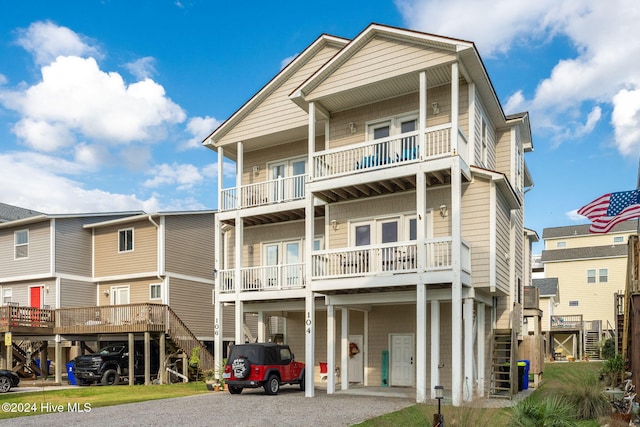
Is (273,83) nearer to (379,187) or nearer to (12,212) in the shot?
(379,187)

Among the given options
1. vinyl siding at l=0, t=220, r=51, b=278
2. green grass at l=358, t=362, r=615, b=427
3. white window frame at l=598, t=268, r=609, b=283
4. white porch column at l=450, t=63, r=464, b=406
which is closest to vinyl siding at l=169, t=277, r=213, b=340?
vinyl siding at l=0, t=220, r=51, b=278

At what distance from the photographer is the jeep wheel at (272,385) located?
1907cm

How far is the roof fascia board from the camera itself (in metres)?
22.6

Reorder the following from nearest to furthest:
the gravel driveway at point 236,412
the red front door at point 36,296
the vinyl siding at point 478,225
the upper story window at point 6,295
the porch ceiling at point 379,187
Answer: the gravel driveway at point 236,412
the vinyl siding at point 478,225
the porch ceiling at point 379,187
the red front door at point 36,296
the upper story window at point 6,295

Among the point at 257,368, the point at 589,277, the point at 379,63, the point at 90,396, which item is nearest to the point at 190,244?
the point at 90,396

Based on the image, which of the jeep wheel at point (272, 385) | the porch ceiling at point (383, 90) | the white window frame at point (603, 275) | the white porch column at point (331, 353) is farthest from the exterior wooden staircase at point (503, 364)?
the white window frame at point (603, 275)

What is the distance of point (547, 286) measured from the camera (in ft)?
157

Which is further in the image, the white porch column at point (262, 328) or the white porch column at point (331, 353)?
the white porch column at point (262, 328)

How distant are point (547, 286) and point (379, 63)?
35037 mm

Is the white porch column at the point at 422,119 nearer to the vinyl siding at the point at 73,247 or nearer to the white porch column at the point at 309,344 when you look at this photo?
the white porch column at the point at 309,344

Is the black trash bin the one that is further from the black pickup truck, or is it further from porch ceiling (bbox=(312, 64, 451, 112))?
the black pickup truck

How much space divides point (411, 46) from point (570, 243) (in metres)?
43.3

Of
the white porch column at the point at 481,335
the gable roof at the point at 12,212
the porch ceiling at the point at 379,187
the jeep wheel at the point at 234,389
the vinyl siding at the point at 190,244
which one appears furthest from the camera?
the gable roof at the point at 12,212

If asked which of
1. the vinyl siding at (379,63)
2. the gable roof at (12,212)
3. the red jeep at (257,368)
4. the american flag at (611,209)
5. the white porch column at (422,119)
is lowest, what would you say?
the red jeep at (257,368)
